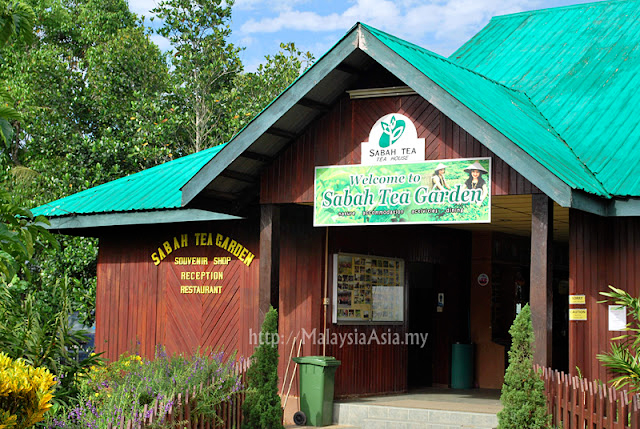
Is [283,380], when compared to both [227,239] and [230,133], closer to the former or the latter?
[227,239]

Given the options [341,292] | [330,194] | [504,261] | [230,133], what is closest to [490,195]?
[330,194]

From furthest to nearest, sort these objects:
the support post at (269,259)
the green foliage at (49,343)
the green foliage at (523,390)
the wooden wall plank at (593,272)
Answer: the support post at (269,259)
the wooden wall plank at (593,272)
the green foliage at (523,390)
the green foliage at (49,343)

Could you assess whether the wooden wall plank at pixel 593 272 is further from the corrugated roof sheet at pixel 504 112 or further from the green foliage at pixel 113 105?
the green foliage at pixel 113 105

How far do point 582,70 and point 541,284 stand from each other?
5947mm

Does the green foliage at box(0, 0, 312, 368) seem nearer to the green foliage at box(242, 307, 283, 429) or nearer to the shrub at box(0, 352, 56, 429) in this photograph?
the green foliage at box(242, 307, 283, 429)

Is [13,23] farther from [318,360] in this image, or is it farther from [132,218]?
[132,218]

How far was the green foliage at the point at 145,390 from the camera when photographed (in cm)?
813

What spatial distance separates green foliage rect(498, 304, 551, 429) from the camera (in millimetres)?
9305

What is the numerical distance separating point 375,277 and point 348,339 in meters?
1.24

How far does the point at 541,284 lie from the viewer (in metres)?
9.91

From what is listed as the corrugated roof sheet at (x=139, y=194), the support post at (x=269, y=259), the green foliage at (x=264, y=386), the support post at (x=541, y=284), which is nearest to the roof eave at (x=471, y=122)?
the support post at (x=541, y=284)

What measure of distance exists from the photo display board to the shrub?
277 inches

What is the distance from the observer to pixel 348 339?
44.4ft

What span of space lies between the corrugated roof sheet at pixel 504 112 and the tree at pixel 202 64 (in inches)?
694
